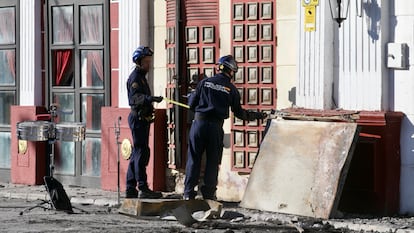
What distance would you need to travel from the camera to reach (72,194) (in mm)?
17906

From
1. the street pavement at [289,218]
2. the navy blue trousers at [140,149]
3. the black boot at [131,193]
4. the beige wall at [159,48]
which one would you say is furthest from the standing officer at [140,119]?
the beige wall at [159,48]

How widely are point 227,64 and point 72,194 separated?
12.8 ft

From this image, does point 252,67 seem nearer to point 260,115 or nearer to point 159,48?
point 260,115

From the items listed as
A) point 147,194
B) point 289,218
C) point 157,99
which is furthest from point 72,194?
point 289,218

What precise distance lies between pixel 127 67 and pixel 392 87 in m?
4.78

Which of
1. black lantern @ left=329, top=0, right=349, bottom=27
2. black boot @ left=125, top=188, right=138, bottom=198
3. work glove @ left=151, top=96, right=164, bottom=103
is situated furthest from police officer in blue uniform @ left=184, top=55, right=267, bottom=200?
black lantern @ left=329, top=0, right=349, bottom=27

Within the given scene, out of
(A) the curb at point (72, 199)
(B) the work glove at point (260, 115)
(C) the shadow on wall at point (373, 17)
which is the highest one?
(C) the shadow on wall at point (373, 17)

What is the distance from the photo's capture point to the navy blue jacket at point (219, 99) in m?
15.2

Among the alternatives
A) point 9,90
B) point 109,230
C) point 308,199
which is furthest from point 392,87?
point 9,90

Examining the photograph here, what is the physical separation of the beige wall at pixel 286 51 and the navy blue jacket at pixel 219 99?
2.97ft

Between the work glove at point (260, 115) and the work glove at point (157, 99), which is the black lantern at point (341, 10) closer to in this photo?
the work glove at point (260, 115)

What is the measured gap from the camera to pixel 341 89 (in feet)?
50.1

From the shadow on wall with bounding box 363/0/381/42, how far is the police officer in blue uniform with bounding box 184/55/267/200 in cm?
172

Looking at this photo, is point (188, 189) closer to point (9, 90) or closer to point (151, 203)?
point (151, 203)
